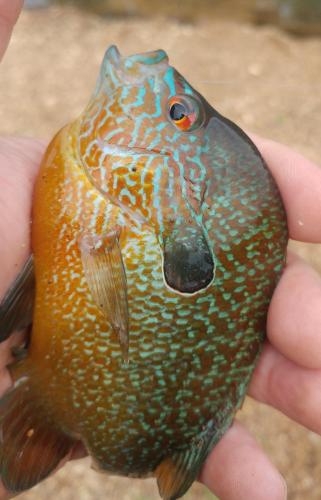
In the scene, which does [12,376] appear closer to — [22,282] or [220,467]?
[22,282]

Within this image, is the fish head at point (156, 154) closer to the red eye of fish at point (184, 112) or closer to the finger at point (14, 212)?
the red eye of fish at point (184, 112)

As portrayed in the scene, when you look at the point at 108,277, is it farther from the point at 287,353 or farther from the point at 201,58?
the point at 201,58

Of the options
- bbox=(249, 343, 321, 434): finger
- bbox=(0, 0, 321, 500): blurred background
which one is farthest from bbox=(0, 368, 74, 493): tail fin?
bbox=(0, 0, 321, 500): blurred background

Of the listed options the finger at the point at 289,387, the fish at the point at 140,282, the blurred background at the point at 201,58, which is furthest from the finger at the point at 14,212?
the blurred background at the point at 201,58

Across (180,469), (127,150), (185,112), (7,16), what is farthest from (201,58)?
(180,469)

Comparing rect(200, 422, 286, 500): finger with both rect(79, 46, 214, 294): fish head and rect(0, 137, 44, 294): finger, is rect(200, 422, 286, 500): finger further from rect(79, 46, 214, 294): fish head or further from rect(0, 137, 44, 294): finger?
rect(0, 137, 44, 294): finger

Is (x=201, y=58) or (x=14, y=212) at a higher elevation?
(x=14, y=212)

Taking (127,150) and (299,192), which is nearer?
(127,150)
